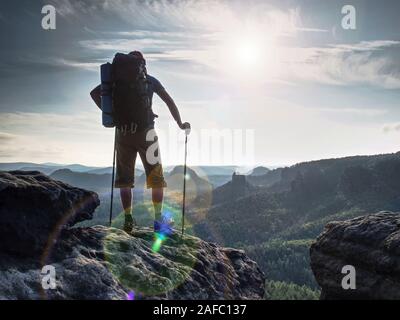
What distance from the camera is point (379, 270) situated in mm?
12688

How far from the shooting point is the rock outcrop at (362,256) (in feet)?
40.6

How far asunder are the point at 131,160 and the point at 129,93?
212cm

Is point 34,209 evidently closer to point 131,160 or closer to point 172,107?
point 131,160

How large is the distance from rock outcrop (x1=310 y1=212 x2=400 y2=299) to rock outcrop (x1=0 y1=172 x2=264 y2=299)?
296cm

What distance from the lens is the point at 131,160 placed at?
13.1 m

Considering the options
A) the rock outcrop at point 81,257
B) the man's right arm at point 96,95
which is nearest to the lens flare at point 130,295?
the rock outcrop at point 81,257

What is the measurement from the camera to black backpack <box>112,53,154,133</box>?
40.5ft

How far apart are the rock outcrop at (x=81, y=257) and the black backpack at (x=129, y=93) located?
2.48m

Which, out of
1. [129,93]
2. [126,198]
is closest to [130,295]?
[126,198]

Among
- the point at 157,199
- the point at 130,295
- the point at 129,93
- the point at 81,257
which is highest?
the point at 129,93

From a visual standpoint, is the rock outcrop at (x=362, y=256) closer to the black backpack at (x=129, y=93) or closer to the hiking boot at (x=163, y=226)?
the hiking boot at (x=163, y=226)

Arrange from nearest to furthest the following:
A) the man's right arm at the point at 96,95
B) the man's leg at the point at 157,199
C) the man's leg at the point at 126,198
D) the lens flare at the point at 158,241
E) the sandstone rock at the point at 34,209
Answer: the sandstone rock at the point at 34,209
the lens flare at the point at 158,241
the man's leg at the point at 126,198
the man's leg at the point at 157,199
the man's right arm at the point at 96,95

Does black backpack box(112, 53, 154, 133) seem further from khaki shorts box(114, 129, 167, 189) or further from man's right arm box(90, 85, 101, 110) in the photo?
man's right arm box(90, 85, 101, 110)
